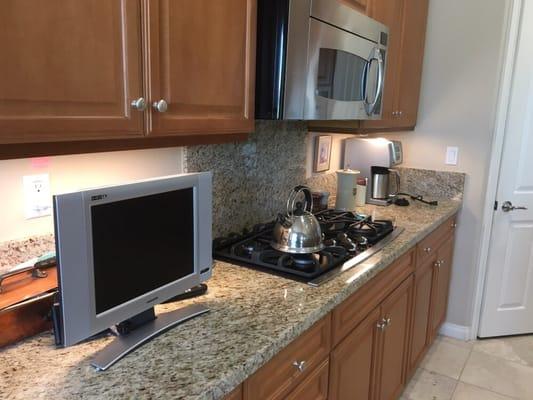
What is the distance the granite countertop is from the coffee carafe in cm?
133

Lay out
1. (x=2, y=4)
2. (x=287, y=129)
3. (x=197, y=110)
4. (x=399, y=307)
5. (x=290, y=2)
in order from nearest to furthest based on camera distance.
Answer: (x=2, y=4)
(x=197, y=110)
(x=290, y=2)
(x=399, y=307)
(x=287, y=129)

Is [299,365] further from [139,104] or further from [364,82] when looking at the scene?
[364,82]

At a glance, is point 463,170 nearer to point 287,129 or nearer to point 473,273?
point 473,273

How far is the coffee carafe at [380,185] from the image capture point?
2705 millimetres

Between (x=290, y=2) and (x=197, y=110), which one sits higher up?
(x=290, y=2)

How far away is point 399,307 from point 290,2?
53.3 inches

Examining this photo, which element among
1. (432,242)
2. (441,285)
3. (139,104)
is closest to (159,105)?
(139,104)

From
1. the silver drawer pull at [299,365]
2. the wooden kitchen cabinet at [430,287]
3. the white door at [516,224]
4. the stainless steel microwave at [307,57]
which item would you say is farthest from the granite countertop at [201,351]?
the white door at [516,224]

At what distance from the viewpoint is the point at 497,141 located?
268cm

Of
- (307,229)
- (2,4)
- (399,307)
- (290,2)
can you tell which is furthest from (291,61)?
(399,307)

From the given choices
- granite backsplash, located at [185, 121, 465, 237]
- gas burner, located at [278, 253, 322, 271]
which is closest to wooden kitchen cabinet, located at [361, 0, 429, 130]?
granite backsplash, located at [185, 121, 465, 237]

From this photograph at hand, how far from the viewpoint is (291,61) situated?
4.96 ft

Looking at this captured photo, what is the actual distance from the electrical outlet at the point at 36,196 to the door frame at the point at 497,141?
96.4 inches

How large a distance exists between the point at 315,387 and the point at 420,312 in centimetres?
121
